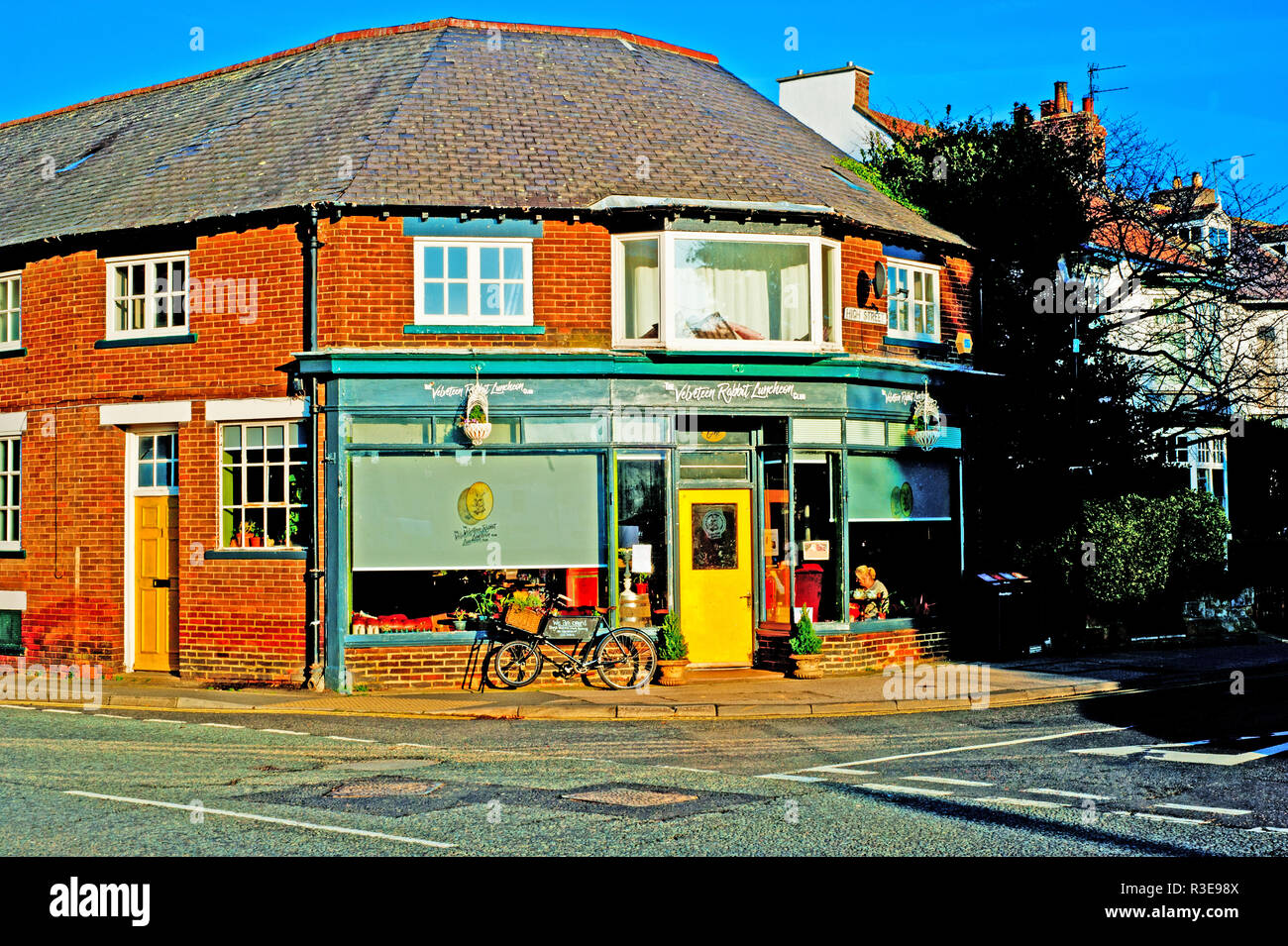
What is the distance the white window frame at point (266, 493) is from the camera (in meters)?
16.5

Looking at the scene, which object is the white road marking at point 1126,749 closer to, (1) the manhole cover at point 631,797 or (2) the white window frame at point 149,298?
(1) the manhole cover at point 631,797

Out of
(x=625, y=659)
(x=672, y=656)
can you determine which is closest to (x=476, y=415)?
(x=625, y=659)

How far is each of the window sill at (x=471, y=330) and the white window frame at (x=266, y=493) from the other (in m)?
1.92

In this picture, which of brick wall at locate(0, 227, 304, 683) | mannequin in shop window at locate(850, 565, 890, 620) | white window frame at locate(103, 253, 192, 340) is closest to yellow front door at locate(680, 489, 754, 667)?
mannequin in shop window at locate(850, 565, 890, 620)

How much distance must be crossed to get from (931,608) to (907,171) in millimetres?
9538

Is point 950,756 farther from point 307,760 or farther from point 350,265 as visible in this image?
point 350,265

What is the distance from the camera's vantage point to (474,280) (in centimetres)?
1653

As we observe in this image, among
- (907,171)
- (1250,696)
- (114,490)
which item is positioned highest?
(907,171)

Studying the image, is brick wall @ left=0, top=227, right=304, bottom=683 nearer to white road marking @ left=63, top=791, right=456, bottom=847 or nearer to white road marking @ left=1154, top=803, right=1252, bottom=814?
white road marking @ left=63, top=791, right=456, bottom=847

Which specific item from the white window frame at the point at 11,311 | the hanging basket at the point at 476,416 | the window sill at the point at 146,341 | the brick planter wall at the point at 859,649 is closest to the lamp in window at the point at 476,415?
the hanging basket at the point at 476,416

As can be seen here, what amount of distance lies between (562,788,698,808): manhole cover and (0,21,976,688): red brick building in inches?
281
